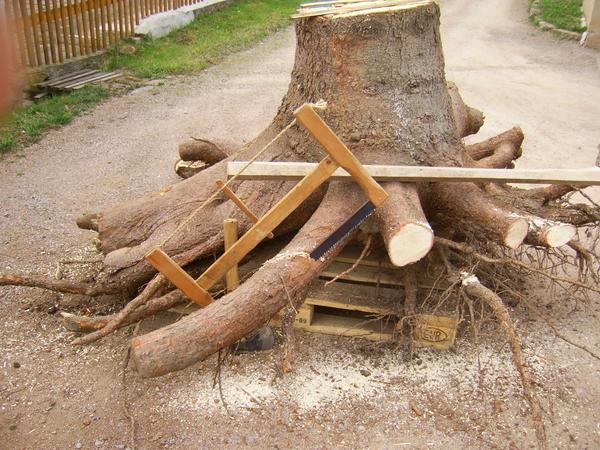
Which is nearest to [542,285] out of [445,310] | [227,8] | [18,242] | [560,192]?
[560,192]

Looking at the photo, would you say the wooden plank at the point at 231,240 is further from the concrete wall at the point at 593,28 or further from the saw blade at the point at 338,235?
the concrete wall at the point at 593,28

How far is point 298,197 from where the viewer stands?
2.44 m

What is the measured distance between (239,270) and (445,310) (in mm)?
1130

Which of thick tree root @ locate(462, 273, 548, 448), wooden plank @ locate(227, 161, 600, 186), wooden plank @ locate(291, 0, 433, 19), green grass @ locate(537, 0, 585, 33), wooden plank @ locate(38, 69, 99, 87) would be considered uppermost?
wooden plank @ locate(291, 0, 433, 19)

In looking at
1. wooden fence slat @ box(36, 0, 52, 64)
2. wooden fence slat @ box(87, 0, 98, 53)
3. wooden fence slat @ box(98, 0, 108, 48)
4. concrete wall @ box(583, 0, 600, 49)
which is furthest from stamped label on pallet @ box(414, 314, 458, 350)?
concrete wall @ box(583, 0, 600, 49)

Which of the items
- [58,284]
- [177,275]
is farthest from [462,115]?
[58,284]

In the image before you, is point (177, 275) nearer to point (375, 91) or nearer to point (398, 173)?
point (398, 173)

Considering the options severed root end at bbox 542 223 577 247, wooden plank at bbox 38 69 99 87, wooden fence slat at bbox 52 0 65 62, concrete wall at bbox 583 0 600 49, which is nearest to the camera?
severed root end at bbox 542 223 577 247

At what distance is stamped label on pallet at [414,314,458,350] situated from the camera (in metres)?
2.96

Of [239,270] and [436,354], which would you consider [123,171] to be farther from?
[436,354]

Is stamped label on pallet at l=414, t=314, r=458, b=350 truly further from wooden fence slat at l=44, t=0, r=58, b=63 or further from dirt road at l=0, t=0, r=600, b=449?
wooden fence slat at l=44, t=0, r=58, b=63

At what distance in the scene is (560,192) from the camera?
10.9 ft

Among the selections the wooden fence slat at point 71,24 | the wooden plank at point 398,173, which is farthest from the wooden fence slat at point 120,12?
the wooden plank at point 398,173

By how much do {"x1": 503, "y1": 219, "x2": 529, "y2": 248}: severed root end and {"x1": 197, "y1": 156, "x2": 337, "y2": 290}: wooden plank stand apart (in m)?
0.93
